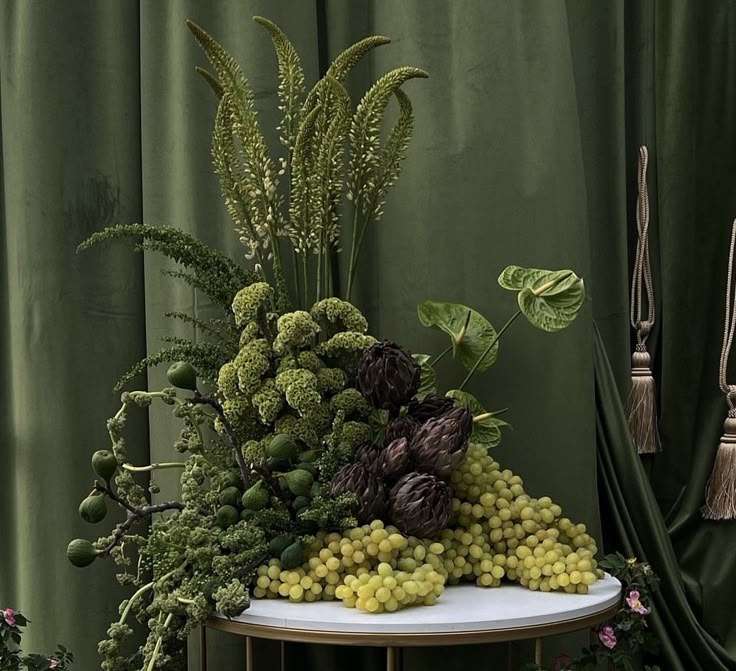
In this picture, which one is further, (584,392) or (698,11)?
(698,11)

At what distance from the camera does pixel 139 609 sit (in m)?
1.16

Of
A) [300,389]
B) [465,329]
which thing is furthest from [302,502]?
[465,329]

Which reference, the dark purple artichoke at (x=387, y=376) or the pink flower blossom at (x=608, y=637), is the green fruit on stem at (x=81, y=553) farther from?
the pink flower blossom at (x=608, y=637)

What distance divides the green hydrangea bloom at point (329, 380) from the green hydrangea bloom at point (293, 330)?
5 cm

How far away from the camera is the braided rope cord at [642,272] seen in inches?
62.7

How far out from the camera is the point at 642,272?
1.60 meters

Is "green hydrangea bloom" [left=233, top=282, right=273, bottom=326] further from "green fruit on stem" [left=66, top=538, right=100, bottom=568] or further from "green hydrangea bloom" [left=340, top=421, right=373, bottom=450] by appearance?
"green fruit on stem" [left=66, top=538, right=100, bottom=568]

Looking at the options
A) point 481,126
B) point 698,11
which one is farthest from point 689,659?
point 698,11

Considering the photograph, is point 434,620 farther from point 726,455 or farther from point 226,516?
point 726,455

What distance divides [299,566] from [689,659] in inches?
27.9

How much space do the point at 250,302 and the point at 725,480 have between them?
798 millimetres

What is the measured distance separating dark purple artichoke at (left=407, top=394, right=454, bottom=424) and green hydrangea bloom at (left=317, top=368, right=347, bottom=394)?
10 centimetres

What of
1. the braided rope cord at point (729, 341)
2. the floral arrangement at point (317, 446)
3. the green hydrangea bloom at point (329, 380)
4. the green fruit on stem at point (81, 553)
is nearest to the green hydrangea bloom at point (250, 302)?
the floral arrangement at point (317, 446)

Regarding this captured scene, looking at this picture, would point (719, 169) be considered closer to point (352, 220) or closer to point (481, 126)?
point (481, 126)
